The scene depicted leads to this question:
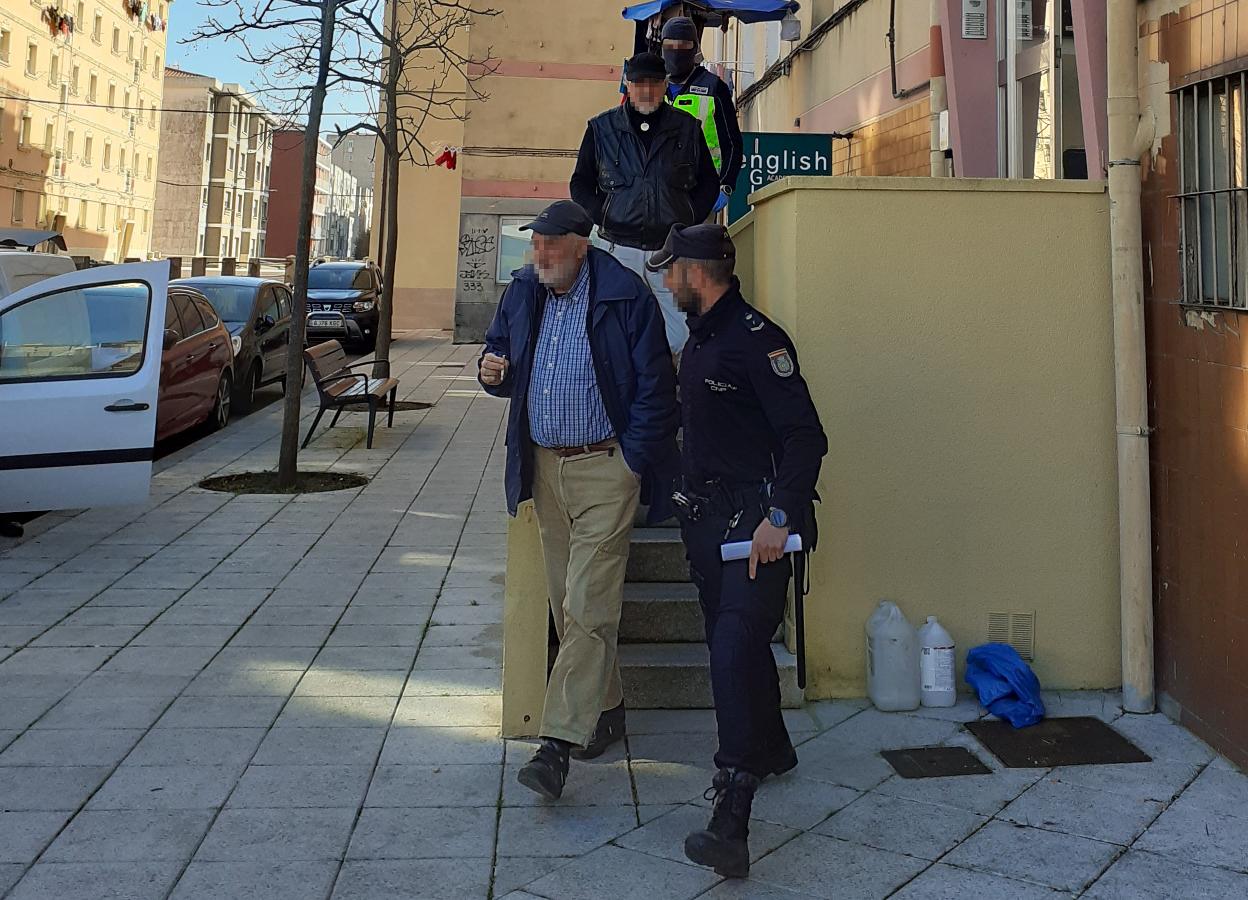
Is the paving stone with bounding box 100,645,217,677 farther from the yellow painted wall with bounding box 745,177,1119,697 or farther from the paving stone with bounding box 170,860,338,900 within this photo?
the yellow painted wall with bounding box 745,177,1119,697

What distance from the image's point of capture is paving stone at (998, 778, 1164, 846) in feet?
12.7

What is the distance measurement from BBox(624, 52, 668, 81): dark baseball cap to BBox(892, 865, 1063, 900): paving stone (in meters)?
3.64

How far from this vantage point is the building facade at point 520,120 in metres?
26.9

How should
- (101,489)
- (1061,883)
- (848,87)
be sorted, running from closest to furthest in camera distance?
1. (1061,883)
2. (101,489)
3. (848,87)

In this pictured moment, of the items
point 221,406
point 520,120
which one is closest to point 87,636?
point 221,406

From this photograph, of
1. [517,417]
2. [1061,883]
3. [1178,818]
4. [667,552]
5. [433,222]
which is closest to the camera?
[1061,883]

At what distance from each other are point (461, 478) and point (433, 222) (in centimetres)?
2226

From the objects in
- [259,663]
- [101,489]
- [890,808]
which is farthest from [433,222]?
[890,808]

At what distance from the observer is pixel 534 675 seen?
4.73 m

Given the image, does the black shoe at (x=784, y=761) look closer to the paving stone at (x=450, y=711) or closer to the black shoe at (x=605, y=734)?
the black shoe at (x=605, y=734)

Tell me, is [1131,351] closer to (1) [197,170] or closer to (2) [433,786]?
(2) [433,786]

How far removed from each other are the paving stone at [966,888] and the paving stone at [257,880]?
1.69 m

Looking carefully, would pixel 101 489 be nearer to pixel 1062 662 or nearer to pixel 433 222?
pixel 1062 662

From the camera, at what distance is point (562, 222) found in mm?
4164
